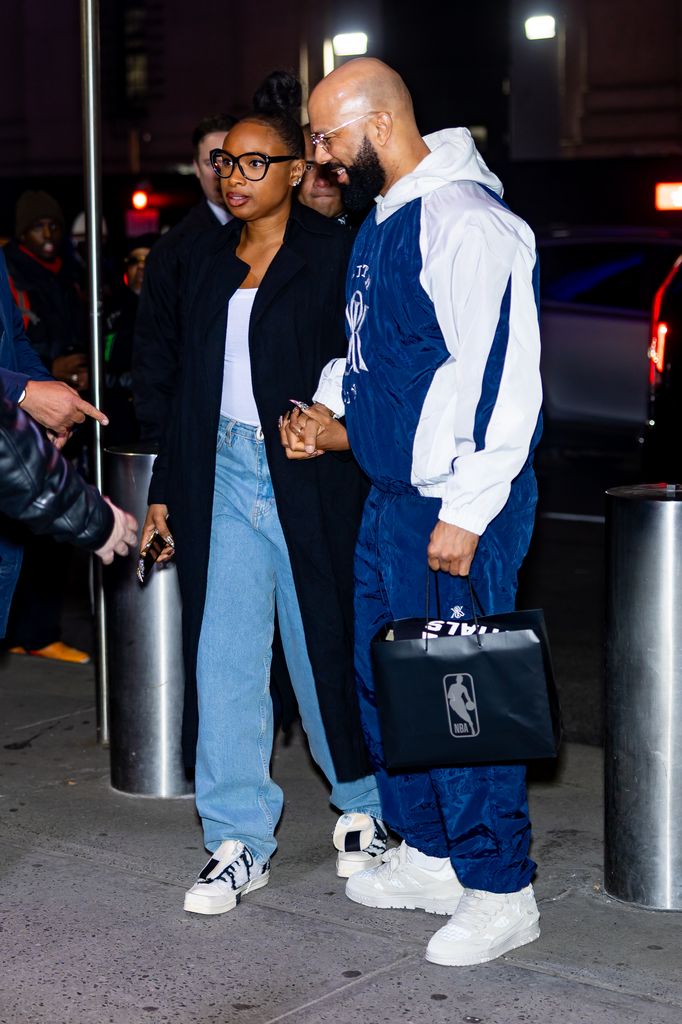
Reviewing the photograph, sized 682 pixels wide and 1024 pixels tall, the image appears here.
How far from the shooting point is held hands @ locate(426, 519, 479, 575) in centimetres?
357

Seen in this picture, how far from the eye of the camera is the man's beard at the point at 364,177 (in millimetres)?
3762

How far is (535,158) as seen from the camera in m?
24.8

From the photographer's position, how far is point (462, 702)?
3547 mm

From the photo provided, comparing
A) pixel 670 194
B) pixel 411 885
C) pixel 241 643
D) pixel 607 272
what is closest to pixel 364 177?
pixel 241 643

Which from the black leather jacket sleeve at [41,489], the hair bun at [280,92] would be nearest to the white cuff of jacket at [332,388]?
the black leather jacket sleeve at [41,489]

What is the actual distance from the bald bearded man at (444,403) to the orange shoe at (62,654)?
3197 millimetres

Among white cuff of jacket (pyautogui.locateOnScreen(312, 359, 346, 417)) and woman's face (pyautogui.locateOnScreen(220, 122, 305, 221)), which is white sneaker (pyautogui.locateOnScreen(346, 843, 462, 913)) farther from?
woman's face (pyautogui.locateOnScreen(220, 122, 305, 221))

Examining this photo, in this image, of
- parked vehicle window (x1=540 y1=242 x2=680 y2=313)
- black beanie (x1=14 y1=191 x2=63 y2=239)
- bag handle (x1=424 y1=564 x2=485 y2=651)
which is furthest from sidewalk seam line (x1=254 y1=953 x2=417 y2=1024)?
parked vehicle window (x1=540 y1=242 x2=680 y2=313)

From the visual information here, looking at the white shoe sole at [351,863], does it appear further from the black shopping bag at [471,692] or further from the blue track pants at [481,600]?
the black shopping bag at [471,692]

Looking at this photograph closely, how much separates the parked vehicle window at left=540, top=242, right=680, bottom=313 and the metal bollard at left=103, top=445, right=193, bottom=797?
8.19 m

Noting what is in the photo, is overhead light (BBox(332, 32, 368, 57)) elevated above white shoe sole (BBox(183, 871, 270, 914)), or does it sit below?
above

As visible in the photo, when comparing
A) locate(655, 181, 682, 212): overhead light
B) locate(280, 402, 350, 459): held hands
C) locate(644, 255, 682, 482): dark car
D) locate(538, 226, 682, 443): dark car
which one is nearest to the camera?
locate(280, 402, 350, 459): held hands

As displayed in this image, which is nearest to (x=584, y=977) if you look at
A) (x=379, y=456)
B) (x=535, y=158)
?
(x=379, y=456)

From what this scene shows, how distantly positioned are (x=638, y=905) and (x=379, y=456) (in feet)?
4.39
